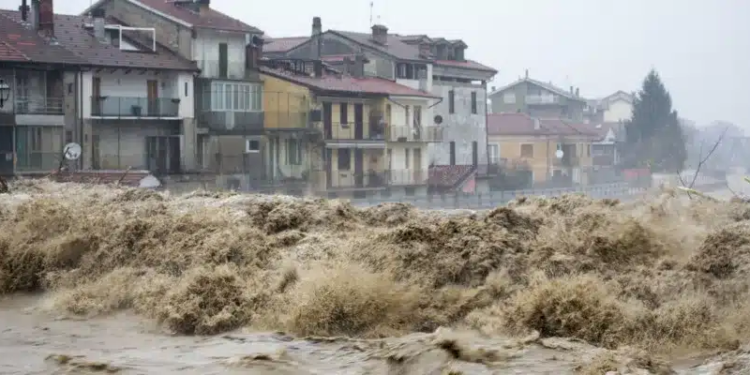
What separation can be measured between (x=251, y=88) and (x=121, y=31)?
6993 mm

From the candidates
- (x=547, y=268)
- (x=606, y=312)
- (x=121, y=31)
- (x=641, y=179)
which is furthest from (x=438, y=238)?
(x=641, y=179)

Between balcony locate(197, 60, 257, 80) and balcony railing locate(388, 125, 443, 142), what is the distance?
9510 mm

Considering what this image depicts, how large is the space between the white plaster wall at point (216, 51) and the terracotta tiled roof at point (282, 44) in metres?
12.3

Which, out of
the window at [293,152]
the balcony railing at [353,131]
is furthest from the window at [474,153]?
the window at [293,152]

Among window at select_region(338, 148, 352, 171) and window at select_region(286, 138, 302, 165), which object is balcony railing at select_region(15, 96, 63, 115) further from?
window at select_region(338, 148, 352, 171)

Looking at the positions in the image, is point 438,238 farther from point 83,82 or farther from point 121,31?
point 121,31

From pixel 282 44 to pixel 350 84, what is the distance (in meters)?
11.9

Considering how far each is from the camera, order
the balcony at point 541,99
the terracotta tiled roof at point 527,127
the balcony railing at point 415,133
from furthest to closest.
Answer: the balcony at point 541,99
the terracotta tiled roof at point 527,127
the balcony railing at point 415,133

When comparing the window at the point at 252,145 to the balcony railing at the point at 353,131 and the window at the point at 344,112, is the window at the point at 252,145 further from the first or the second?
the window at the point at 344,112

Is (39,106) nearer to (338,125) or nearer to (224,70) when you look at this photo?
(224,70)

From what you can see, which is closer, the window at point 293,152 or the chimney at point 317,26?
the window at point 293,152

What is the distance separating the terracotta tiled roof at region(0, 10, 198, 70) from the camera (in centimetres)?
4888

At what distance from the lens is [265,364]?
12938 mm

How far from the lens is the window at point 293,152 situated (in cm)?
5806
